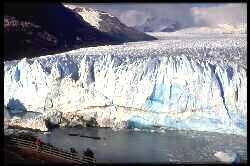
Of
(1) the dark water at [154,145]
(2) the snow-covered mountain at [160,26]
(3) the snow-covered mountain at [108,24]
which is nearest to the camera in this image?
(1) the dark water at [154,145]

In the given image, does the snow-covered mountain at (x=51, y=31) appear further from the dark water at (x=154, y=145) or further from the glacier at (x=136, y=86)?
the dark water at (x=154, y=145)

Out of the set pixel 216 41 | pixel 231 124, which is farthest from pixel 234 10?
pixel 231 124

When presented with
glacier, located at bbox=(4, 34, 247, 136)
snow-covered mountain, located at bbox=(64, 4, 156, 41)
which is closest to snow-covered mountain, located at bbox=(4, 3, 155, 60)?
snow-covered mountain, located at bbox=(64, 4, 156, 41)

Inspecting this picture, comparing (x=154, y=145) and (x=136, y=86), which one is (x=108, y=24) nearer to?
(x=136, y=86)

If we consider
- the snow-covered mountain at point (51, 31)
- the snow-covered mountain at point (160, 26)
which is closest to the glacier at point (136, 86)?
the snow-covered mountain at point (51, 31)

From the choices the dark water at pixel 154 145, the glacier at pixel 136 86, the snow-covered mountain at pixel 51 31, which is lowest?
the dark water at pixel 154 145

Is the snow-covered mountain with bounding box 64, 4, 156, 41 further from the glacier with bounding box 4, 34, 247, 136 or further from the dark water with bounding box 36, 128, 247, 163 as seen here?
the dark water with bounding box 36, 128, 247, 163
